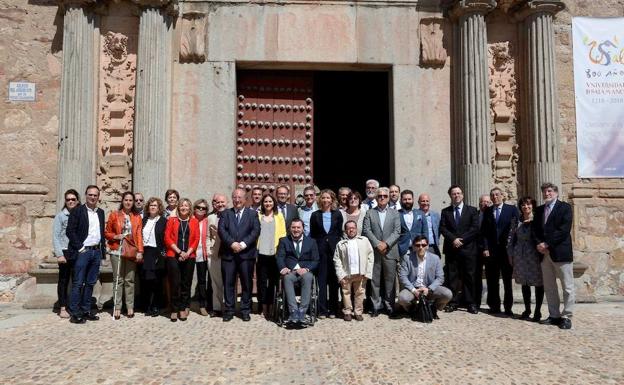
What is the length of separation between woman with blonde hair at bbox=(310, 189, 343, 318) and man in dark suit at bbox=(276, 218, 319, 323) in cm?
23

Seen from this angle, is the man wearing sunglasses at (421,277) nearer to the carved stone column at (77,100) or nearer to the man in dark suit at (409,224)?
the man in dark suit at (409,224)

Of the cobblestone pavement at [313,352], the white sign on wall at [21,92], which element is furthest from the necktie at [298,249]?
the white sign on wall at [21,92]

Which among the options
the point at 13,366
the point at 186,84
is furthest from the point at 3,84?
the point at 13,366

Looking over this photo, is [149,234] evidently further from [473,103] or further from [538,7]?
[538,7]

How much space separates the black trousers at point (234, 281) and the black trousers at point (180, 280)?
1.40 ft

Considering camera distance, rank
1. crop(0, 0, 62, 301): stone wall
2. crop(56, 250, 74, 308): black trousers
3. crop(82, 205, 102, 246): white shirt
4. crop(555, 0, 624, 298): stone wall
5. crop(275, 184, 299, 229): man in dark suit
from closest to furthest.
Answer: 1. crop(82, 205, 102, 246): white shirt
2. crop(56, 250, 74, 308): black trousers
3. crop(275, 184, 299, 229): man in dark suit
4. crop(0, 0, 62, 301): stone wall
5. crop(555, 0, 624, 298): stone wall

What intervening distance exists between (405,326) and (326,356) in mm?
1553

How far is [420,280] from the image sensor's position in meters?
6.53

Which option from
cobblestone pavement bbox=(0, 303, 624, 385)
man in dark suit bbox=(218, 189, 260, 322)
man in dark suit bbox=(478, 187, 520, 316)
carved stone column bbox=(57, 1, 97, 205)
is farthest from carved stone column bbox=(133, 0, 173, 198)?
man in dark suit bbox=(478, 187, 520, 316)

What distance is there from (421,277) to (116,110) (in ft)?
17.0

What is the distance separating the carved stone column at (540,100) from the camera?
8.15 m

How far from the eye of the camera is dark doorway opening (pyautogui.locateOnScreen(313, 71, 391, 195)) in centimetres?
1292

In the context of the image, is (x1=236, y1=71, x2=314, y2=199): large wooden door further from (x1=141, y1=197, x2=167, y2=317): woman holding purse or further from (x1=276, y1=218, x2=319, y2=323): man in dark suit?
(x1=276, y1=218, x2=319, y2=323): man in dark suit

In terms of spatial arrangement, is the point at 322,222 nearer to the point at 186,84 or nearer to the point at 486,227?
the point at 486,227
